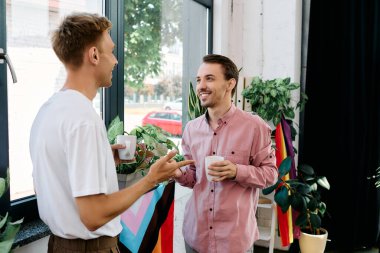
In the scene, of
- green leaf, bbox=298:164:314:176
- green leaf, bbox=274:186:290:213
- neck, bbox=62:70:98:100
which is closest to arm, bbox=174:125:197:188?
neck, bbox=62:70:98:100

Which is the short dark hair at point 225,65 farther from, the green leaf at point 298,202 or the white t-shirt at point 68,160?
the green leaf at point 298,202

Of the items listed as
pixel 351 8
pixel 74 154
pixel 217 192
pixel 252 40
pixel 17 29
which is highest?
pixel 351 8

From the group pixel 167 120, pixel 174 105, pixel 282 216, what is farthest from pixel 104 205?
pixel 282 216

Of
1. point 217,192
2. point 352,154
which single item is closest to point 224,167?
point 217,192

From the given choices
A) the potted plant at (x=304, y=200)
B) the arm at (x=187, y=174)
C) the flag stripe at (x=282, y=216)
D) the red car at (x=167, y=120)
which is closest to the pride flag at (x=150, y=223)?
the arm at (x=187, y=174)

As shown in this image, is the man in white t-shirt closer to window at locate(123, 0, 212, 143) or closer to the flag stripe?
window at locate(123, 0, 212, 143)

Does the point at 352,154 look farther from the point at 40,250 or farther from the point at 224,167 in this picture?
the point at 40,250

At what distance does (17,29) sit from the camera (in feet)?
5.52

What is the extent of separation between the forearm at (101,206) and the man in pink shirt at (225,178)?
73 cm

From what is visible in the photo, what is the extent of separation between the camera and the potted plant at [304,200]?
3.10 meters

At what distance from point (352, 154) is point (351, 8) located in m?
1.46

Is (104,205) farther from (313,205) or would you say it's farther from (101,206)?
(313,205)

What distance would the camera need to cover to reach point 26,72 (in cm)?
176

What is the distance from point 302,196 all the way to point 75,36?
2.64 m
